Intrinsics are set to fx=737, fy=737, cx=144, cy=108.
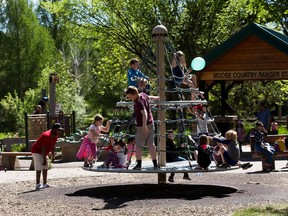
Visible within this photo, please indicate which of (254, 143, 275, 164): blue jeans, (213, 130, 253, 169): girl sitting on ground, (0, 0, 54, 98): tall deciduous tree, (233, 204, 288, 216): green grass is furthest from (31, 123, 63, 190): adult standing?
(0, 0, 54, 98): tall deciduous tree

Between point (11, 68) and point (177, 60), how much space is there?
1940 inches

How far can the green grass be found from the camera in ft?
33.4

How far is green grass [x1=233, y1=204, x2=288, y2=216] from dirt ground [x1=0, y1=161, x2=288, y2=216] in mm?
277

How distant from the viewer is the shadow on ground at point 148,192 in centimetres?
1269

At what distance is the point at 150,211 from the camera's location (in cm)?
1102

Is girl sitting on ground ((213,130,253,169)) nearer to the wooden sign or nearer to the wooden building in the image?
the wooden building

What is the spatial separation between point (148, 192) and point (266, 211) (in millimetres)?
3555

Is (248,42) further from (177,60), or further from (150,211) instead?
(150,211)

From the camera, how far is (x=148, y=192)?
1366 cm

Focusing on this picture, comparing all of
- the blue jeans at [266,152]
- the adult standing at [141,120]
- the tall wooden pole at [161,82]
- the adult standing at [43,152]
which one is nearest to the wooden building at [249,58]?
the blue jeans at [266,152]

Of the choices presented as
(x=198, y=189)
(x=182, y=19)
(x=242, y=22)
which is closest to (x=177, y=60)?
(x=198, y=189)

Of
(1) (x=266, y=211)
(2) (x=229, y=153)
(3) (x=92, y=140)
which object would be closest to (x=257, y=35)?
(3) (x=92, y=140)

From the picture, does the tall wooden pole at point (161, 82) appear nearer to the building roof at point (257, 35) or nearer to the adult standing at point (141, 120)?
the adult standing at point (141, 120)

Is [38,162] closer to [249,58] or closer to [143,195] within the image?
[143,195]
